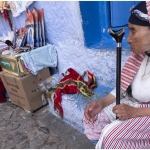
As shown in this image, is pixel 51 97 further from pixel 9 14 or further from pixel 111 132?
pixel 9 14

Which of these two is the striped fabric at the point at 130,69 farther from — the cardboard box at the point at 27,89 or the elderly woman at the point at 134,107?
the cardboard box at the point at 27,89

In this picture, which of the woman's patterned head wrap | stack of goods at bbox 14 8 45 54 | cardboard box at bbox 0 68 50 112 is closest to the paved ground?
cardboard box at bbox 0 68 50 112

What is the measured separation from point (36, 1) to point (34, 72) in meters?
1.13

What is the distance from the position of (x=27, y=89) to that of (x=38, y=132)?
68cm

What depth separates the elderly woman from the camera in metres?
1.08

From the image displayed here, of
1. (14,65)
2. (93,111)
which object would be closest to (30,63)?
(14,65)

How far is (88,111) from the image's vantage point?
137 cm

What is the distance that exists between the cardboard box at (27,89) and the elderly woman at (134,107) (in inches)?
57.8

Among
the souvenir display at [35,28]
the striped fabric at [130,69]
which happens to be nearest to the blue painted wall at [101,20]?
the striped fabric at [130,69]

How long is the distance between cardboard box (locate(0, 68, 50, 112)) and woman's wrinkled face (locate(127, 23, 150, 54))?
1.82m

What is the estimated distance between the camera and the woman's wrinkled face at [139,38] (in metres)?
1.07

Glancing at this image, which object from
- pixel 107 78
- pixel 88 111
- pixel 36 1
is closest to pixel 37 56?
pixel 36 1

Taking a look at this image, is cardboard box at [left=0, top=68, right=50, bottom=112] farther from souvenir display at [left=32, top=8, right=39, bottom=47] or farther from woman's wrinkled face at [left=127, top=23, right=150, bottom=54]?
woman's wrinkled face at [left=127, top=23, right=150, bottom=54]

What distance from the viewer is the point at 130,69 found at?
1.29 m
